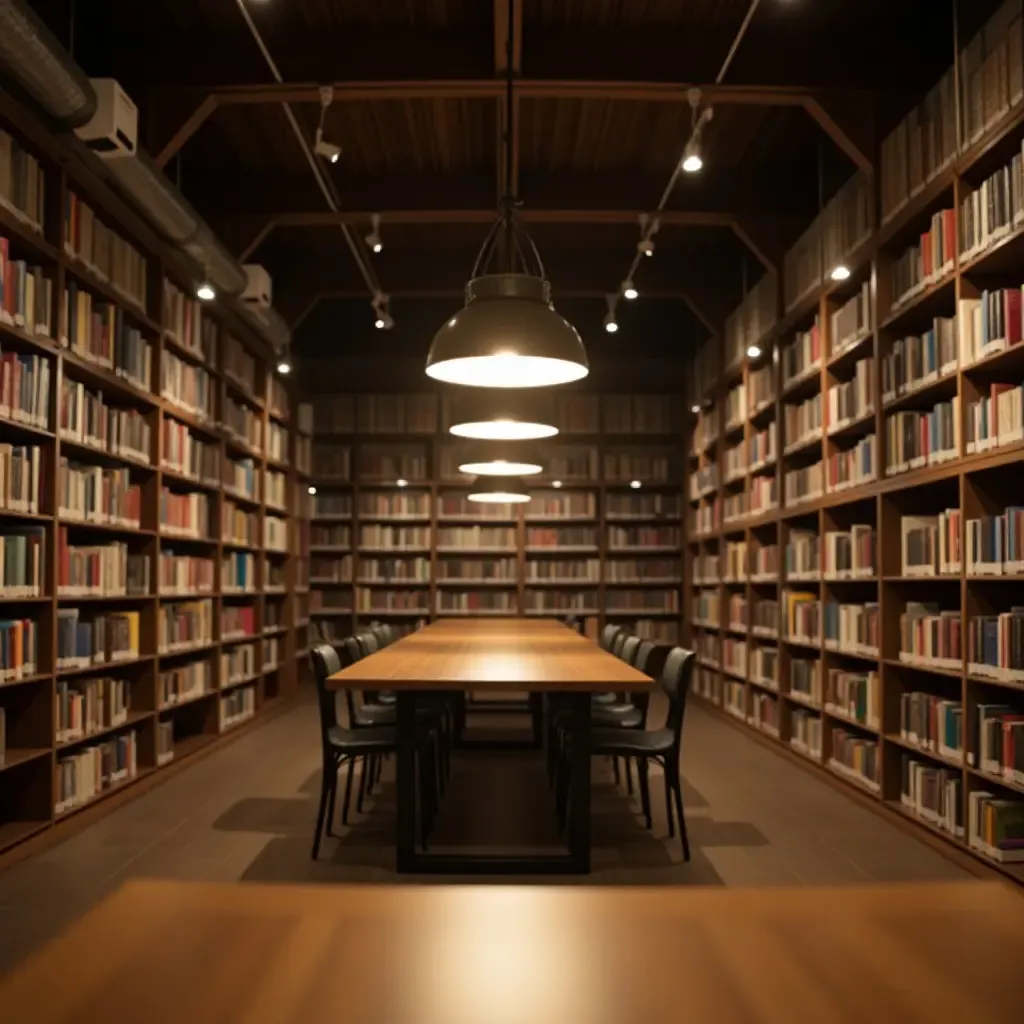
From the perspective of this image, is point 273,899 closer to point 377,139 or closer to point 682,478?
point 377,139

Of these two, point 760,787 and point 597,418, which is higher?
point 597,418

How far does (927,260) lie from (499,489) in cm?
428

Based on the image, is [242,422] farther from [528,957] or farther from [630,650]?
[528,957]

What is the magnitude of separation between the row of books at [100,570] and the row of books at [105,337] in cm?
89

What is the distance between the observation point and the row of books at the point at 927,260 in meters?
4.60

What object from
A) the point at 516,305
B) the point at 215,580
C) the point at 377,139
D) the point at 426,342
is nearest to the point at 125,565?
the point at 215,580

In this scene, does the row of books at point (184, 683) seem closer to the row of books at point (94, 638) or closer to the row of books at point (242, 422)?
the row of books at point (94, 638)

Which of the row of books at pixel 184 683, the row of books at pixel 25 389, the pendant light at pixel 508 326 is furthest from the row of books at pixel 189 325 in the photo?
the pendant light at pixel 508 326

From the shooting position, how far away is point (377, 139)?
7.06 m

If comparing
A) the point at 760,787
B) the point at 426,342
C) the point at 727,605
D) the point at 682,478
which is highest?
the point at 426,342

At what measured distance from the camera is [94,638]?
5207mm

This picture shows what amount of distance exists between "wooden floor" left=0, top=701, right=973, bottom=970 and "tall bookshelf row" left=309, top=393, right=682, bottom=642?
177 inches

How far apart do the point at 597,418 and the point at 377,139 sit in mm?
4802

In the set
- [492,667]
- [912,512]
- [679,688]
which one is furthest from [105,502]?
[912,512]
